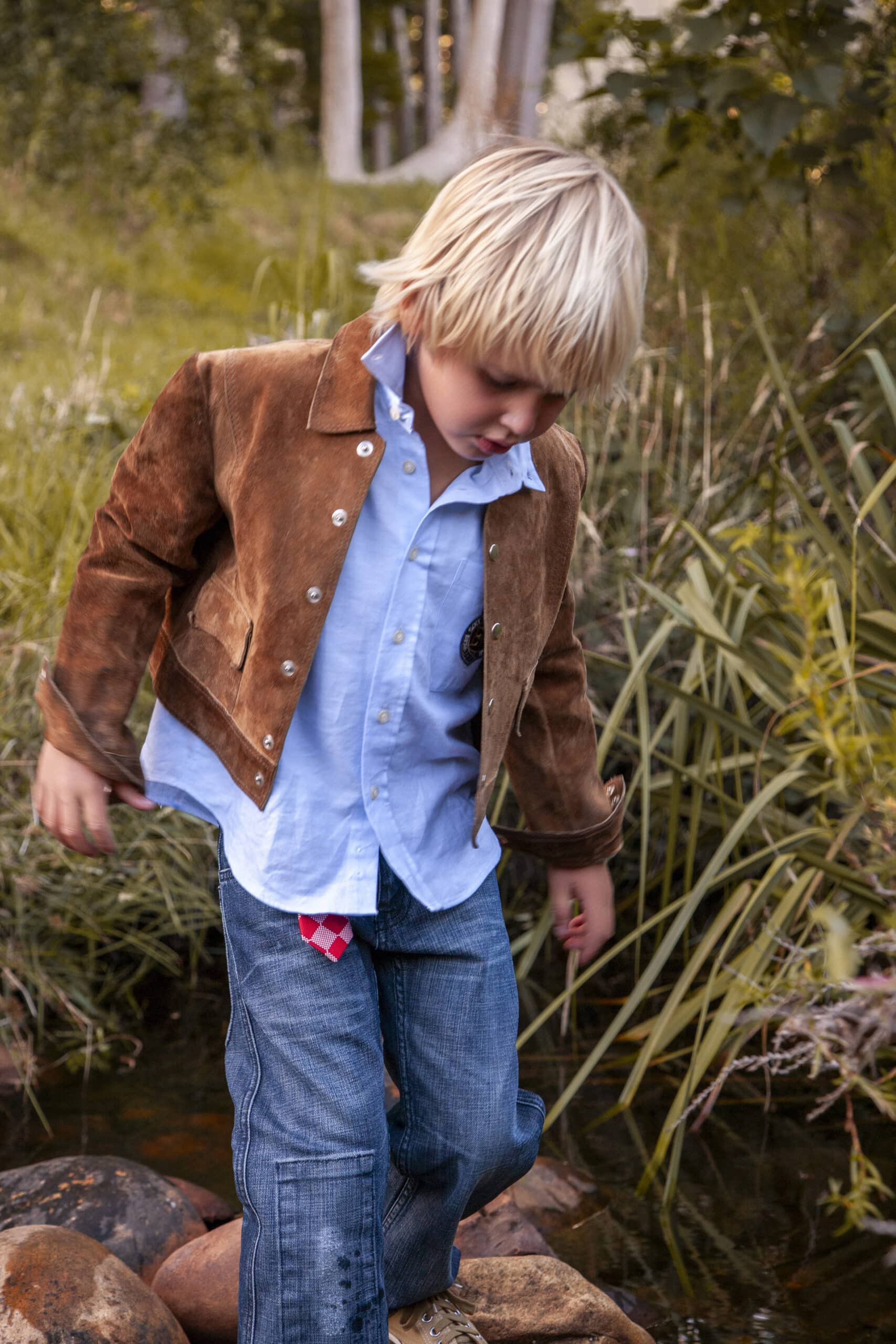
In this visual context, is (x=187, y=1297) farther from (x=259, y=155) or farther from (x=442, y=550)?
(x=259, y=155)

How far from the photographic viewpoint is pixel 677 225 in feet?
13.5

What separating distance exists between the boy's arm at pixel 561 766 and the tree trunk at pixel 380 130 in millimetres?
22078

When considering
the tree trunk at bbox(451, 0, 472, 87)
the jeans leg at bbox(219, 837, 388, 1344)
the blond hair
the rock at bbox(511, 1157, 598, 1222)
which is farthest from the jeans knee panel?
the tree trunk at bbox(451, 0, 472, 87)

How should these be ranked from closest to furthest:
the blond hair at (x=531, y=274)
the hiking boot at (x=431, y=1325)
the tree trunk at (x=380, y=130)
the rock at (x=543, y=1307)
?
the blond hair at (x=531, y=274) < the hiking boot at (x=431, y=1325) < the rock at (x=543, y=1307) < the tree trunk at (x=380, y=130)

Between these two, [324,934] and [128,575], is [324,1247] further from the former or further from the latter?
[128,575]

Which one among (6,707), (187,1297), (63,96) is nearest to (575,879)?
(187,1297)

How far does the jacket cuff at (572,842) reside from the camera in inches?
72.1

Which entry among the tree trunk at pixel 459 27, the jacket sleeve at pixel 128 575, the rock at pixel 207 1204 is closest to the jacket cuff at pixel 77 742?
the jacket sleeve at pixel 128 575

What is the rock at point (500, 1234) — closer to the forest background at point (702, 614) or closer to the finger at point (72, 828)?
the forest background at point (702, 614)

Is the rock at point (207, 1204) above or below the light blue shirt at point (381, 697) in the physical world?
below

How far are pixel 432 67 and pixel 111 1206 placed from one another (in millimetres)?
22104

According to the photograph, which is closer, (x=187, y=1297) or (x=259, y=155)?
(x=187, y=1297)

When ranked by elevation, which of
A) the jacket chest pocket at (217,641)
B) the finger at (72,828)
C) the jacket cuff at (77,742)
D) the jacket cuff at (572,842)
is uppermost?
the jacket chest pocket at (217,641)

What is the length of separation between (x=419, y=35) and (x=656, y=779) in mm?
26770
